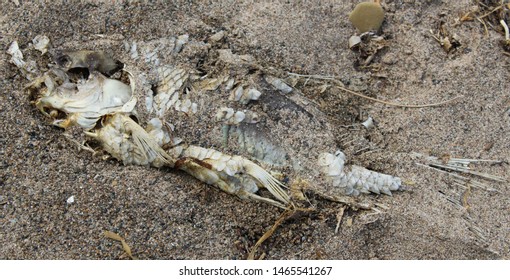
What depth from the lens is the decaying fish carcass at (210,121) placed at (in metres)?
2.57

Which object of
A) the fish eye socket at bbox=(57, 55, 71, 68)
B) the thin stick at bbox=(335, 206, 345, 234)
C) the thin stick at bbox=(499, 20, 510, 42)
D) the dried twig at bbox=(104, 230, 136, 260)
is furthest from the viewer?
the thin stick at bbox=(499, 20, 510, 42)

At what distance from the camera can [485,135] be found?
2.82 m

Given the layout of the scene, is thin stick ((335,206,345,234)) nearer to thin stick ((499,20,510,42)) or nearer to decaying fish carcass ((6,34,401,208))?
decaying fish carcass ((6,34,401,208))

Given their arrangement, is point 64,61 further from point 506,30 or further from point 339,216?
point 506,30

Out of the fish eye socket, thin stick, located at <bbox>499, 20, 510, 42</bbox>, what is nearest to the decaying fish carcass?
the fish eye socket

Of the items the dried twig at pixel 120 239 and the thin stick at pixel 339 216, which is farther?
the thin stick at pixel 339 216

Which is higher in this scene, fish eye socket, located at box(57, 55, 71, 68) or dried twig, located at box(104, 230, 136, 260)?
fish eye socket, located at box(57, 55, 71, 68)

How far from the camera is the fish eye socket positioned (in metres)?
2.78

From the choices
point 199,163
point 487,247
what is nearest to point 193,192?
point 199,163

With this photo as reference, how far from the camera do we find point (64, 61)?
281 cm

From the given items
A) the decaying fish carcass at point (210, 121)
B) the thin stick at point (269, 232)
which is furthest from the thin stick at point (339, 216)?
the thin stick at point (269, 232)

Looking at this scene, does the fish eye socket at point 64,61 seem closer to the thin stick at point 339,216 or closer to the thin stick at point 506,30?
the thin stick at point 339,216

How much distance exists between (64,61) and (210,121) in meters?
0.90

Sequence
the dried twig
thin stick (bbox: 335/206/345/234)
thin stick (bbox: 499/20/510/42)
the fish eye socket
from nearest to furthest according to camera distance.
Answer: the dried twig, thin stick (bbox: 335/206/345/234), the fish eye socket, thin stick (bbox: 499/20/510/42)
